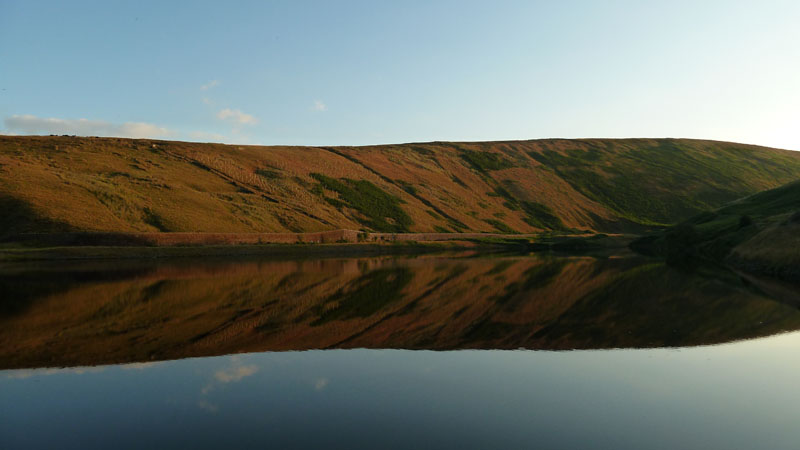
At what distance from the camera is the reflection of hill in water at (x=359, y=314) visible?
61.8ft

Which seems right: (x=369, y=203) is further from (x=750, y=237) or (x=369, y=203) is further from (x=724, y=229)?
(x=750, y=237)

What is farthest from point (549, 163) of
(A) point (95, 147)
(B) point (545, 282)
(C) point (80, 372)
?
(C) point (80, 372)

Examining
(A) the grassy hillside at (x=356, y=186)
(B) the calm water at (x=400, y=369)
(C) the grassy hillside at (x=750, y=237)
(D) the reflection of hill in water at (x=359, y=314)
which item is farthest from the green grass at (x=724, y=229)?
(A) the grassy hillside at (x=356, y=186)

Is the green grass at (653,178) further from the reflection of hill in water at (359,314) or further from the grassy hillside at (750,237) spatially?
the reflection of hill in water at (359,314)

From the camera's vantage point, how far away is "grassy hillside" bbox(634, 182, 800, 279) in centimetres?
4596

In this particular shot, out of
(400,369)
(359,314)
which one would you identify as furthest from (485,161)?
(400,369)

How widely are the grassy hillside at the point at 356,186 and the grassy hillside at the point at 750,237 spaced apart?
47.3 metres

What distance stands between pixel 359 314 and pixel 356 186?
346 feet

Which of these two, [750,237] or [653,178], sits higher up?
[653,178]

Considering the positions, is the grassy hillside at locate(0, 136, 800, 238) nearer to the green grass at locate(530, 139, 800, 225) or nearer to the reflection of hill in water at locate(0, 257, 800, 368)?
the green grass at locate(530, 139, 800, 225)

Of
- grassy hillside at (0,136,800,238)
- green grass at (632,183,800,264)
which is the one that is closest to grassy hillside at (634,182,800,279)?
green grass at (632,183,800,264)

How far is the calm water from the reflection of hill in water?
16 centimetres

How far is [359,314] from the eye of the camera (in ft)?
80.7

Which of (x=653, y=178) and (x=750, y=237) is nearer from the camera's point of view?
(x=750, y=237)
